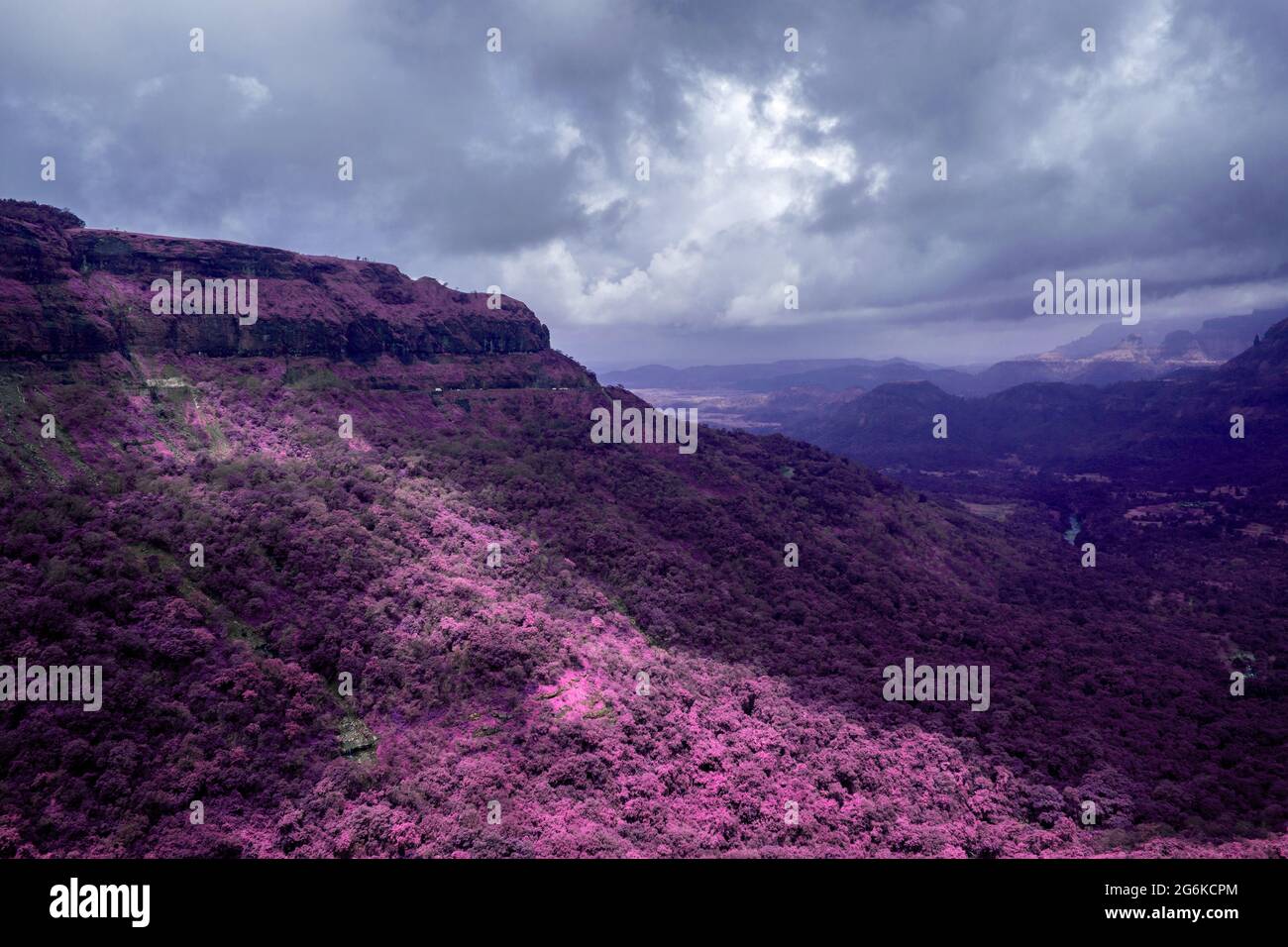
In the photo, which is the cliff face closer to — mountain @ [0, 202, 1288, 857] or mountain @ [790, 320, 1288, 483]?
mountain @ [0, 202, 1288, 857]

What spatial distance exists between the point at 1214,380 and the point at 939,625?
5691 inches

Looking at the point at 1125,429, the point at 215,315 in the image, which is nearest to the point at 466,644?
the point at 215,315

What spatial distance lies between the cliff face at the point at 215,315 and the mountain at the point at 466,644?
1.01 feet

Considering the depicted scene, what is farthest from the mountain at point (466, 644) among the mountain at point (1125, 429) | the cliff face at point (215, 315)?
the mountain at point (1125, 429)

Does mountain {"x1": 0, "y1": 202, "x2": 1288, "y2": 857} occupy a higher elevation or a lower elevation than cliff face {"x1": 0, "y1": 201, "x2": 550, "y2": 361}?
lower

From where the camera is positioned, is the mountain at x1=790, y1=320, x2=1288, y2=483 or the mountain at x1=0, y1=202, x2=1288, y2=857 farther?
the mountain at x1=790, y1=320, x2=1288, y2=483

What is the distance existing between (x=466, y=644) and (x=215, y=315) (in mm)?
39899

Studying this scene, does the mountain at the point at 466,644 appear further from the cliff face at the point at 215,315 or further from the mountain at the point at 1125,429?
the mountain at the point at 1125,429

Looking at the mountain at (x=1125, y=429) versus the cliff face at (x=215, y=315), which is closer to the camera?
the cliff face at (x=215, y=315)

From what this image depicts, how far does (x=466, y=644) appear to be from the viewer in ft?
91.9

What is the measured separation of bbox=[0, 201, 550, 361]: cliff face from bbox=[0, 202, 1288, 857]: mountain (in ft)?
1.01

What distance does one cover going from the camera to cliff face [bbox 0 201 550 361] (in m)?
37.2

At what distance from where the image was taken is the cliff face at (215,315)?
1463 inches

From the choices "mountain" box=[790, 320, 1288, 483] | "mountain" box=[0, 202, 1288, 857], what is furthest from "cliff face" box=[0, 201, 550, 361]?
"mountain" box=[790, 320, 1288, 483]
